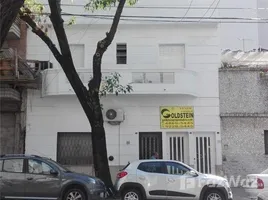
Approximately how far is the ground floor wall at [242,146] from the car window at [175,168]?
5939 millimetres

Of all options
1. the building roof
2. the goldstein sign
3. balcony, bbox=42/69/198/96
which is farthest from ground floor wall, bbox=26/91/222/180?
the building roof

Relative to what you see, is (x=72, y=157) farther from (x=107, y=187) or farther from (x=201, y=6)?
(x=201, y=6)

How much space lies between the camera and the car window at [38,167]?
1227 centimetres

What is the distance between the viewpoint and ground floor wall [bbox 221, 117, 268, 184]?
18.4 meters

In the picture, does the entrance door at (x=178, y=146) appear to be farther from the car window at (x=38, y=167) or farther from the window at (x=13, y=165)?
the window at (x=13, y=165)

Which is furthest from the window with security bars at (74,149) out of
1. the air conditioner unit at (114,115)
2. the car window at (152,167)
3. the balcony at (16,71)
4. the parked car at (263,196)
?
the parked car at (263,196)

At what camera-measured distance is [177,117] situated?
18.6 meters

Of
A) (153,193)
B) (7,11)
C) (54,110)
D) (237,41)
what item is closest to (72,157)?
(54,110)

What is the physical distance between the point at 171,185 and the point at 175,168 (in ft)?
1.87

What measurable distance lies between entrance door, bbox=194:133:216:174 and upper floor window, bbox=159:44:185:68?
3280 millimetres

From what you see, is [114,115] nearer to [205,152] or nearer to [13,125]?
[205,152]

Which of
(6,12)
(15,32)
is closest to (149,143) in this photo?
(15,32)

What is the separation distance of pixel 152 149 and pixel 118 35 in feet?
17.4

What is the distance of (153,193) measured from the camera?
1293cm
